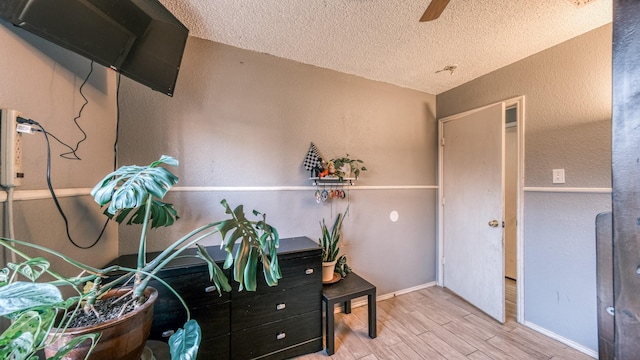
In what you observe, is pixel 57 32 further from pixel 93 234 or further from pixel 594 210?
pixel 594 210

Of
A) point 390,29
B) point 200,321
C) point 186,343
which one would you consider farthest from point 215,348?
point 390,29

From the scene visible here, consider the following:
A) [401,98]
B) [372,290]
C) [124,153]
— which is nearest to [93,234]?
→ [124,153]

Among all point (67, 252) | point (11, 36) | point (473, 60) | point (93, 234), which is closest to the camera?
point (11, 36)

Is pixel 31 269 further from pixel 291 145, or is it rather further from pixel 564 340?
pixel 564 340

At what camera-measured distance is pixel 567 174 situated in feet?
5.78

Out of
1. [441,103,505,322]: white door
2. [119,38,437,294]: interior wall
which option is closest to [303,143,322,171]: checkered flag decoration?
[119,38,437,294]: interior wall

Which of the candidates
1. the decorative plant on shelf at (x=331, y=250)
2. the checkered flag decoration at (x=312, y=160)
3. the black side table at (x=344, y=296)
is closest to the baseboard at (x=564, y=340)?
the black side table at (x=344, y=296)

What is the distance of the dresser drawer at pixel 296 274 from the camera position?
61.0 inches

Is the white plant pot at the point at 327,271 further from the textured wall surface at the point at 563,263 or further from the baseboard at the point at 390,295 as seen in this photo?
the textured wall surface at the point at 563,263

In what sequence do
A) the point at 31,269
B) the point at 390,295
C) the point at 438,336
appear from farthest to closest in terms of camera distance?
the point at 390,295, the point at 438,336, the point at 31,269

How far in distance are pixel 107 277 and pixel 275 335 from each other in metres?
1.09

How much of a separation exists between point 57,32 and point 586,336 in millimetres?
3423

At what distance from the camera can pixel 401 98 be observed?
8.50 feet

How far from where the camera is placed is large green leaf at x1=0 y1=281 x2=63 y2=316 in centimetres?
51
